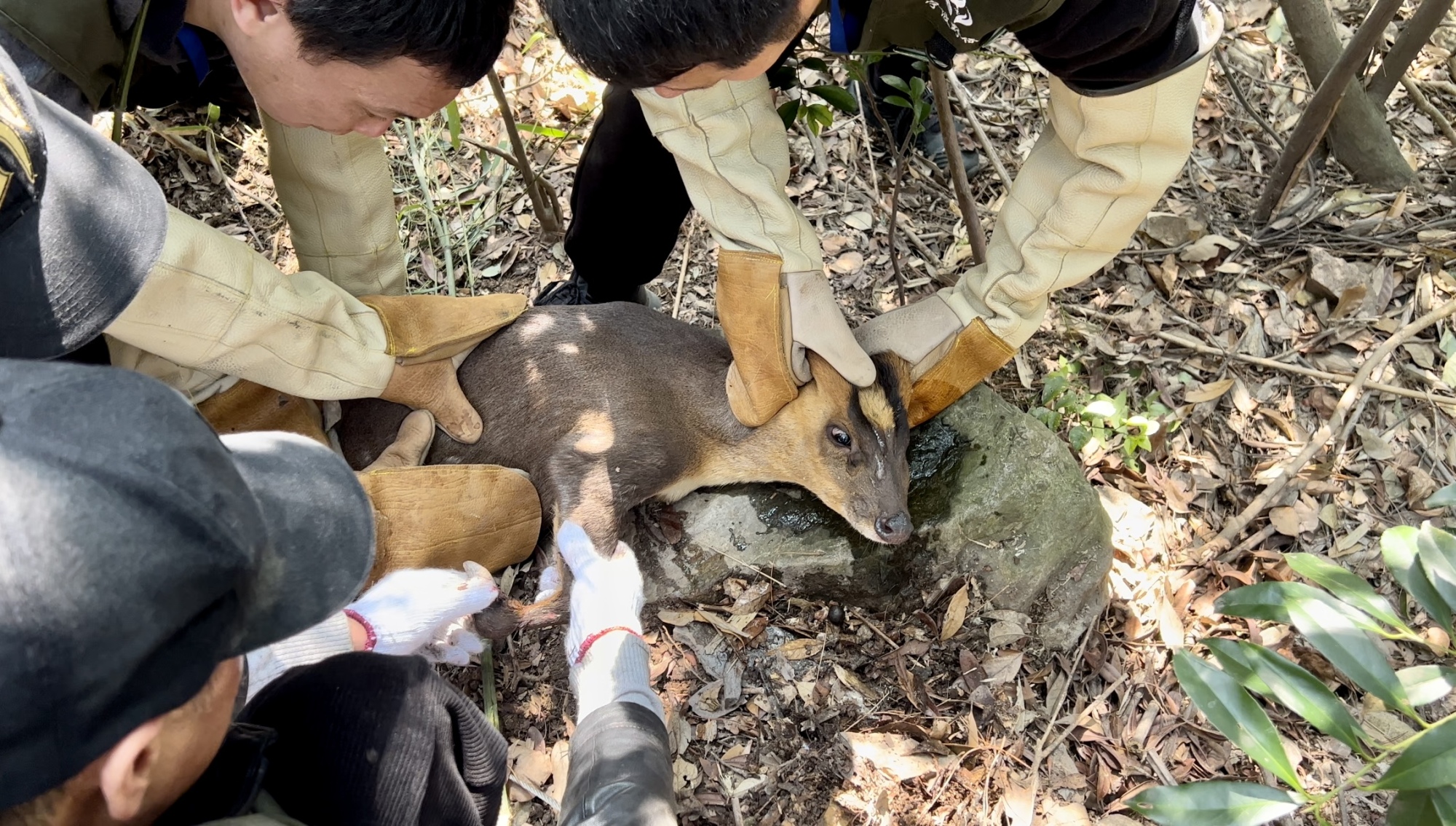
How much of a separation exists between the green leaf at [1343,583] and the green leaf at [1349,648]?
3.8 inches

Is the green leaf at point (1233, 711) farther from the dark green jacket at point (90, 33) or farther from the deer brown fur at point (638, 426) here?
the dark green jacket at point (90, 33)

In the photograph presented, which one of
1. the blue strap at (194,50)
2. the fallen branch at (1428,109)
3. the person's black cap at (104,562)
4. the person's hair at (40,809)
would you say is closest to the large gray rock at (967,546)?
the blue strap at (194,50)

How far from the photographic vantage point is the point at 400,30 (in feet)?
9.43

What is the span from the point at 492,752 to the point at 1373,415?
491cm

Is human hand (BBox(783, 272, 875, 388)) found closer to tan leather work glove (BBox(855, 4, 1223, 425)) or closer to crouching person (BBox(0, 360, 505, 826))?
tan leather work glove (BBox(855, 4, 1223, 425))

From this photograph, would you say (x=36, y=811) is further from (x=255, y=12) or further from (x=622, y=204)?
(x=622, y=204)

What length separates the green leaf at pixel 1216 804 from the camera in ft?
8.08

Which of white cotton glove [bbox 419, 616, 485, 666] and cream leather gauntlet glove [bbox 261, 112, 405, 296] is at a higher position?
cream leather gauntlet glove [bbox 261, 112, 405, 296]

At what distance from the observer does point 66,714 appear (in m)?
1.56

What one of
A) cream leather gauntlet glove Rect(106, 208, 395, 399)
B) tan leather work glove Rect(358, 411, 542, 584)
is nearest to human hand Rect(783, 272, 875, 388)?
tan leather work glove Rect(358, 411, 542, 584)

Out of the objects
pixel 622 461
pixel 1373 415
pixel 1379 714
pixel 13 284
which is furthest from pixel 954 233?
pixel 13 284

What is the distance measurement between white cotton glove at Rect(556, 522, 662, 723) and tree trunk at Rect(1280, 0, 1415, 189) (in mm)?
4983

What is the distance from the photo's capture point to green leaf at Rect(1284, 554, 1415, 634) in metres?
2.70

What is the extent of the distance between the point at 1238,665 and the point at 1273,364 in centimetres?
326
